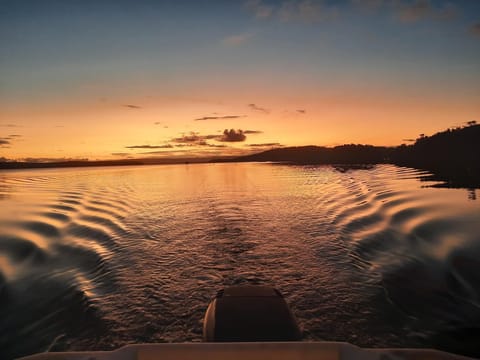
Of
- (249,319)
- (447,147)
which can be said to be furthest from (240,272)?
(447,147)

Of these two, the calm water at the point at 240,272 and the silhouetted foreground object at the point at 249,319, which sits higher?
the silhouetted foreground object at the point at 249,319

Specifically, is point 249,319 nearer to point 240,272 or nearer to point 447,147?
point 240,272

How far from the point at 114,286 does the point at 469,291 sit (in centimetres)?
1002

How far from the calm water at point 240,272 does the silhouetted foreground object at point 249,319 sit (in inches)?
63.3

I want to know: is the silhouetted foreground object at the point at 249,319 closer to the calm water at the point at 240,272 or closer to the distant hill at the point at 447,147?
the calm water at the point at 240,272

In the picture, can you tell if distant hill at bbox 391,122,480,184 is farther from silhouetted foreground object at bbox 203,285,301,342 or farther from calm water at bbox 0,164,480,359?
silhouetted foreground object at bbox 203,285,301,342

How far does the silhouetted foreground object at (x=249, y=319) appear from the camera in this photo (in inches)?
205

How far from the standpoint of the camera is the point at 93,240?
15.1 meters

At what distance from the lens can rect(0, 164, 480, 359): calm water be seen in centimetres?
705

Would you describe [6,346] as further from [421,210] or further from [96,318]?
[421,210]

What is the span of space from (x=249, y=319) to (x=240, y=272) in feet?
17.9

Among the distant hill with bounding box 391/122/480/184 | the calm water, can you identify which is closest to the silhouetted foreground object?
the calm water

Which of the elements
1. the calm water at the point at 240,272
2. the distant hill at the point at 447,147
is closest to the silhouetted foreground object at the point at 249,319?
the calm water at the point at 240,272

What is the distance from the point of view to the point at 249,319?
215 inches
